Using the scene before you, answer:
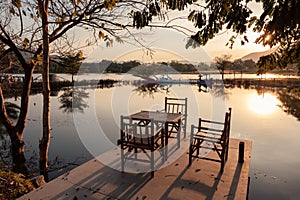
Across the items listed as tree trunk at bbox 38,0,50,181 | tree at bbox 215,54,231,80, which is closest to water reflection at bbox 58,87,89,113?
tree trunk at bbox 38,0,50,181

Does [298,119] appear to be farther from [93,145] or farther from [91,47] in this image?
[91,47]

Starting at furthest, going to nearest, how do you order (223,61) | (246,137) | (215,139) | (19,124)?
(223,61) → (246,137) → (19,124) → (215,139)

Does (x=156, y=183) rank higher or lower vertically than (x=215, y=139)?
lower

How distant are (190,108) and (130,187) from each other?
8.70m

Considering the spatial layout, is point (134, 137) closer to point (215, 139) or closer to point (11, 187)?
point (215, 139)

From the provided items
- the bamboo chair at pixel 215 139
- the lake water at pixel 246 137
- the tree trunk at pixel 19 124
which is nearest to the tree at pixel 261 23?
the bamboo chair at pixel 215 139

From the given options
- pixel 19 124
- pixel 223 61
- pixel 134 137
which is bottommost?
pixel 19 124

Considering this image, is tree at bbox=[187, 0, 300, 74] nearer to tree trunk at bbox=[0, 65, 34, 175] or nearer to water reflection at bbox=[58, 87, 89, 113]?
tree trunk at bbox=[0, 65, 34, 175]

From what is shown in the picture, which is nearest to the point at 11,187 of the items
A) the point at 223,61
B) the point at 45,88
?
the point at 45,88

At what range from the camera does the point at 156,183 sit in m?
3.38

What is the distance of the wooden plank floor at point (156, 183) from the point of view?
9.96 ft

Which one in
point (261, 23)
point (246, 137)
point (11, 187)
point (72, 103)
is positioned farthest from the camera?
point (72, 103)

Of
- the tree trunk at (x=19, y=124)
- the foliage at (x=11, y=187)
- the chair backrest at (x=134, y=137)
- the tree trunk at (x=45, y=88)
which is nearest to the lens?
the foliage at (x=11, y=187)

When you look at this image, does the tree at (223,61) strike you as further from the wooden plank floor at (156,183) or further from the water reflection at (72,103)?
the wooden plank floor at (156,183)
